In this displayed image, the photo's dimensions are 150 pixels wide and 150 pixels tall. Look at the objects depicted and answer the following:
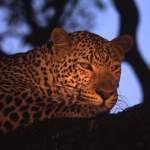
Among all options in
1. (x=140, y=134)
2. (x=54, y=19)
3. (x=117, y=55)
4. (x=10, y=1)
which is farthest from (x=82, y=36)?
(x=10, y=1)

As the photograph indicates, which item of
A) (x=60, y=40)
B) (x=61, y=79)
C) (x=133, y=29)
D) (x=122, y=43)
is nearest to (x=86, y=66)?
(x=61, y=79)

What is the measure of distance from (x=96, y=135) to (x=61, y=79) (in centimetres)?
153

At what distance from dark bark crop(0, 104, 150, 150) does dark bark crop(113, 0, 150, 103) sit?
3396mm

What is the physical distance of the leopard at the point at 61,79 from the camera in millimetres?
5641

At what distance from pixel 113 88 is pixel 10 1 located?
5.25m

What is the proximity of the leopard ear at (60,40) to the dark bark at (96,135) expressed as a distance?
143cm

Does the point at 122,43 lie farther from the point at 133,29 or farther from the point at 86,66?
the point at 133,29

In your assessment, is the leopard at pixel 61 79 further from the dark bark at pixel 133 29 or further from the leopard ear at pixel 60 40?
the dark bark at pixel 133 29

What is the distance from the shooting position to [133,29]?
874 cm

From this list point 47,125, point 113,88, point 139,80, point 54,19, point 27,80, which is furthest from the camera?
point 54,19

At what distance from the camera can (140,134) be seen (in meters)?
4.81

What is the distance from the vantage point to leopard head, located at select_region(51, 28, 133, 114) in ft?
19.8

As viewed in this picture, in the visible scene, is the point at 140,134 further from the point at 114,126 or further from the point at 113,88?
the point at 113,88

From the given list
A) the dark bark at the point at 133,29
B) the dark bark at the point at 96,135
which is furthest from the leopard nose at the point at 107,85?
the dark bark at the point at 133,29
